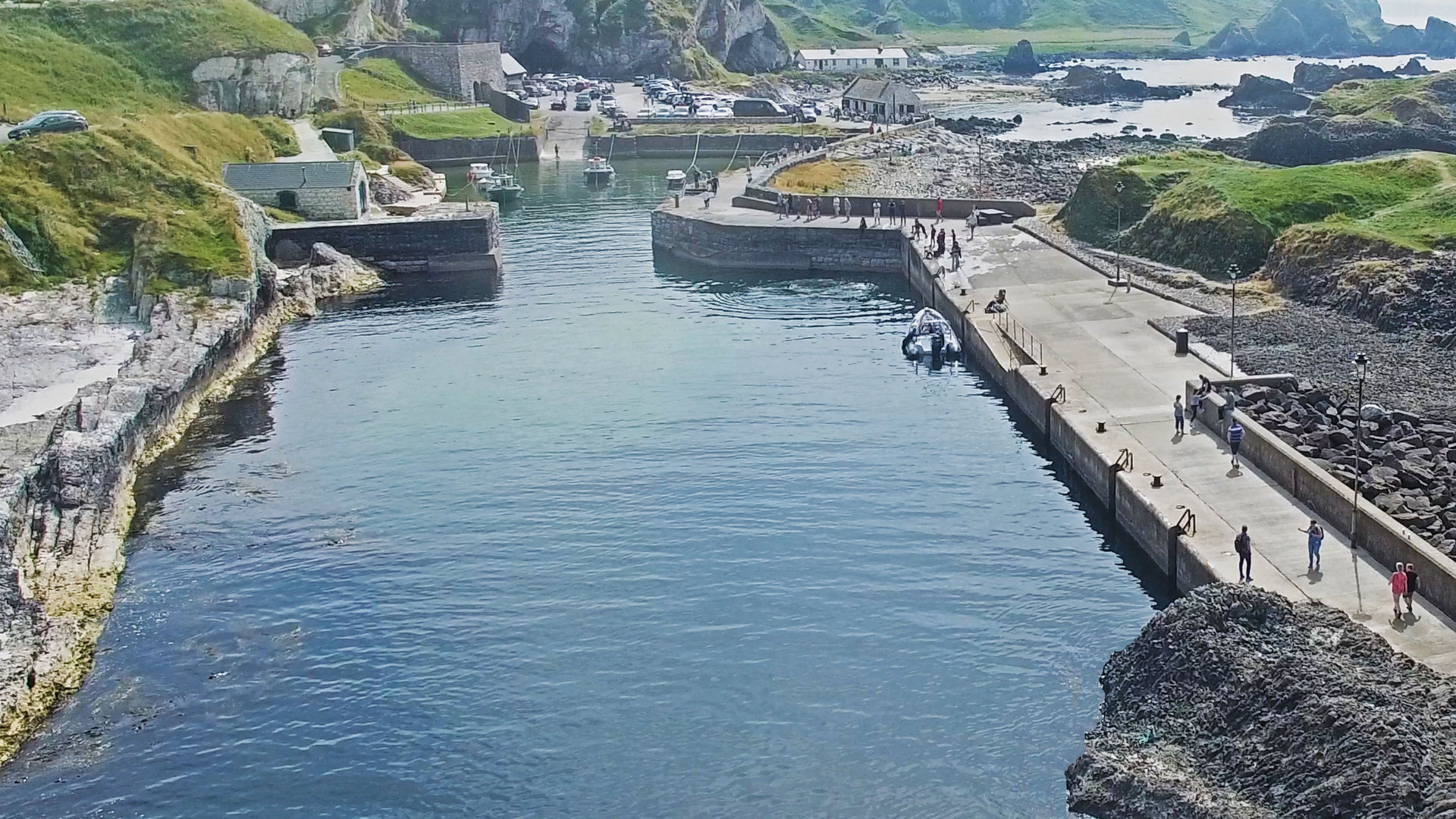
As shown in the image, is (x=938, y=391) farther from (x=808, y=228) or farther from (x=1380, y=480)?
(x=808, y=228)

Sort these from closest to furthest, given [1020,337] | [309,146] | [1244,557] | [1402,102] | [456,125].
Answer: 1. [1244,557]
2. [1020,337]
3. [309,146]
4. [1402,102]
5. [456,125]

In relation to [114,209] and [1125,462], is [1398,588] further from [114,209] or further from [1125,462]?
[114,209]

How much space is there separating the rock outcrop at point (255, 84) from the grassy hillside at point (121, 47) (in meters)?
0.84

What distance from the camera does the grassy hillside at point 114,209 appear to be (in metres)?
79.8

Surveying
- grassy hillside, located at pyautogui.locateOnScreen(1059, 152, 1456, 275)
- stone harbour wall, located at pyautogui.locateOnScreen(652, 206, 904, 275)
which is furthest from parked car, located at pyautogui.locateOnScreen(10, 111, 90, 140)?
grassy hillside, located at pyautogui.locateOnScreen(1059, 152, 1456, 275)

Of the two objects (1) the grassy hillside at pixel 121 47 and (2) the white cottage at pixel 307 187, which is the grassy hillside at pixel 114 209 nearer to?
(2) the white cottage at pixel 307 187

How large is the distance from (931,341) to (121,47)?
284 ft

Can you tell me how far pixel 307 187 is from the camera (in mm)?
100125

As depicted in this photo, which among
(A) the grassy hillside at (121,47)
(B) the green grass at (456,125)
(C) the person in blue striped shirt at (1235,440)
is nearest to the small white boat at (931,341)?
(C) the person in blue striped shirt at (1235,440)

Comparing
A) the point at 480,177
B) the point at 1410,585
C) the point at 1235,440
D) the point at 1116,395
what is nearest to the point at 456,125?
the point at 480,177

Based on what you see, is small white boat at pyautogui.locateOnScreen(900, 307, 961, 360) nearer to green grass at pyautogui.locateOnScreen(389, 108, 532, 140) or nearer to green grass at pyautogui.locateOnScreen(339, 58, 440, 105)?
green grass at pyautogui.locateOnScreen(389, 108, 532, 140)

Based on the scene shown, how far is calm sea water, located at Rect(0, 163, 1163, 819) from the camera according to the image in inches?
1416

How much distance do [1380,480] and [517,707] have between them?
24401mm

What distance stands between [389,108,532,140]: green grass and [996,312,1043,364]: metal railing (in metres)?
87.3
